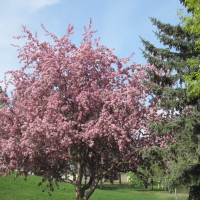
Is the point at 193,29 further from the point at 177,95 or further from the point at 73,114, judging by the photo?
the point at 73,114

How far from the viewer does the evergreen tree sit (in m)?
13.2

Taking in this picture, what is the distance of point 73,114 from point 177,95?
479 cm

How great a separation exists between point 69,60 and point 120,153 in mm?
4907

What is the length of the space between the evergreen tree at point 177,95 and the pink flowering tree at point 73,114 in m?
0.81

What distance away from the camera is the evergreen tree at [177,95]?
13.2 m

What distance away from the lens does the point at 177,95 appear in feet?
45.0

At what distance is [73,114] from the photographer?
13836mm

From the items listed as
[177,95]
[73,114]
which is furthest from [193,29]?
[73,114]

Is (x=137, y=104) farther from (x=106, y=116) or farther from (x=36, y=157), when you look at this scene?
(x=36, y=157)

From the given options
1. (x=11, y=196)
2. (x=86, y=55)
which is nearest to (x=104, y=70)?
(x=86, y=55)

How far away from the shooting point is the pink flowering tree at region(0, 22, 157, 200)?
12734 millimetres

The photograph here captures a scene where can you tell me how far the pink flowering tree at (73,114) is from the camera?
41.8 ft

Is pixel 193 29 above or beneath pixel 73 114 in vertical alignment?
above

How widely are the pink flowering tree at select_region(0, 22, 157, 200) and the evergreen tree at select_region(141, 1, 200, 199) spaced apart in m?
0.81
